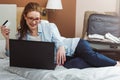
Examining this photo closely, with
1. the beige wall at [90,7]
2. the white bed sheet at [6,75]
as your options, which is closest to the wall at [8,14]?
the beige wall at [90,7]

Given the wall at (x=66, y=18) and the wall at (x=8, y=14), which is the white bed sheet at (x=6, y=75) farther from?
the wall at (x=66, y=18)

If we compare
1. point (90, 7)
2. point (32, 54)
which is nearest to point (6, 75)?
point (32, 54)

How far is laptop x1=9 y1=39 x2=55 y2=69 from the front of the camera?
4.75ft

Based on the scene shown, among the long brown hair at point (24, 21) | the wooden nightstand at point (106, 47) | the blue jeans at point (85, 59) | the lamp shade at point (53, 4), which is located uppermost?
the lamp shade at point (53, 4)

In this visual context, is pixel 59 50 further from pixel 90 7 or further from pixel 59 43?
pixel 90 7

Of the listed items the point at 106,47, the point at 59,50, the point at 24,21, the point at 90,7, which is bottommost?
the point at 106,47

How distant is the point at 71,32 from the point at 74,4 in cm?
42

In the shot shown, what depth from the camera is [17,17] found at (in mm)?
3096

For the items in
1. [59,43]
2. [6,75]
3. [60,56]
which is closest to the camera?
[6,75]

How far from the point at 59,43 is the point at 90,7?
208 cm

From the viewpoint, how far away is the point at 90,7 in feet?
12.3

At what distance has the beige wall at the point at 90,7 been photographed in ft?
12.0

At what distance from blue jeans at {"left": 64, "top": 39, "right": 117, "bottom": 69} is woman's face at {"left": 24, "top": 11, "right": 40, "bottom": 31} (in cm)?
34

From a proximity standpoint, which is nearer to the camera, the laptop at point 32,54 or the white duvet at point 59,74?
the white duvet at point 59,74
